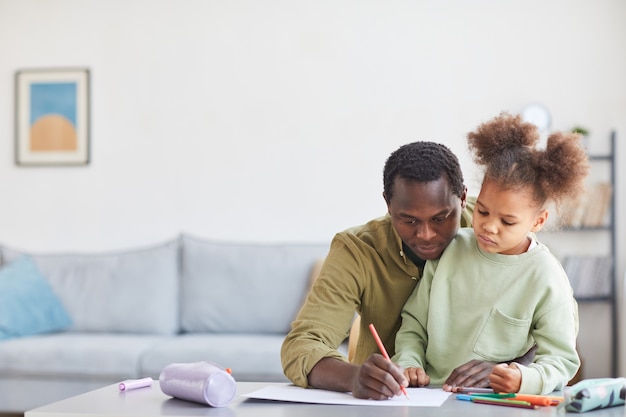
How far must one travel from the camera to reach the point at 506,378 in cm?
142

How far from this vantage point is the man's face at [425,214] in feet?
5.61

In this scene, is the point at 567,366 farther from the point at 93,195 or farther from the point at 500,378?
the point at 93,195

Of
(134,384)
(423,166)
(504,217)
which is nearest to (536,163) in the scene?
(504,217)

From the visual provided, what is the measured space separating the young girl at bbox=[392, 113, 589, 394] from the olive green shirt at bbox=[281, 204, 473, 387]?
5.4 inches

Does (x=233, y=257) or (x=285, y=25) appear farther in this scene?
(x=285, y=25)

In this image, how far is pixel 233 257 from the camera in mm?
4266

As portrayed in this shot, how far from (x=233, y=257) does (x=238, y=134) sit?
736mm

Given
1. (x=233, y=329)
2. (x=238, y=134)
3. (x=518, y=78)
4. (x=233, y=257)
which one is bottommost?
(x=233, y=329)

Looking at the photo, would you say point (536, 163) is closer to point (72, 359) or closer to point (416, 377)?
point (416, 377)

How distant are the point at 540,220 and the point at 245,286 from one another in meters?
2.63

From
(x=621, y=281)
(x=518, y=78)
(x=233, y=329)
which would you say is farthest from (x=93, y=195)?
(x=621, y=281)

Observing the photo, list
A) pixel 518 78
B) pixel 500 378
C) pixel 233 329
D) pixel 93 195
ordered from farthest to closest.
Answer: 1. pixel 93 195
2. pixel 518 78
3. pixel 233 329
4. pixel 500 378

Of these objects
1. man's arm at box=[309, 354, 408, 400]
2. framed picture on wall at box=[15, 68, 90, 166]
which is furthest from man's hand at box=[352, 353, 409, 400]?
framed picture on wall at box=[15, 68, 90, 166]

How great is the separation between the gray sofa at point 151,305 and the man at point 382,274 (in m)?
1.91
